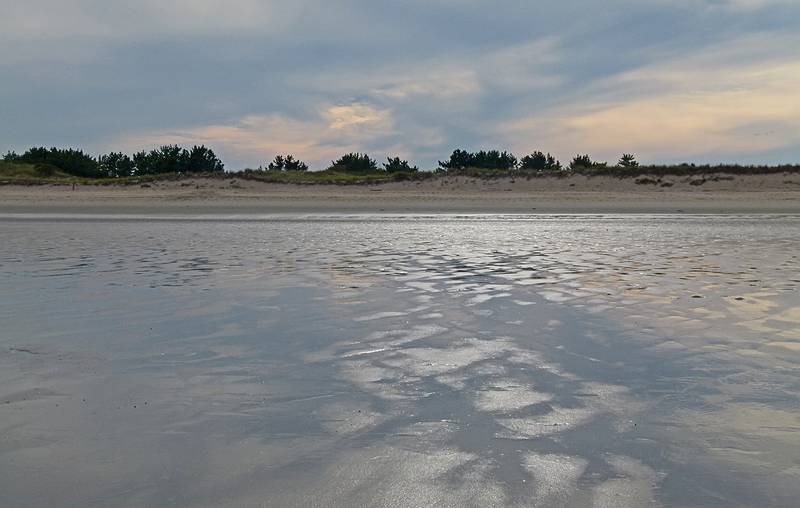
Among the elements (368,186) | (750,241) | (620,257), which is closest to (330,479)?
(620,257)

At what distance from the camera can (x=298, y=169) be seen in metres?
52.7

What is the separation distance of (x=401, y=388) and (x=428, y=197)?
3091 centimetres

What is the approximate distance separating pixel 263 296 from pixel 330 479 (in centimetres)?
455

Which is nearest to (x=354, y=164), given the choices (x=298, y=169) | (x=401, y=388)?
(x=298, y=169)

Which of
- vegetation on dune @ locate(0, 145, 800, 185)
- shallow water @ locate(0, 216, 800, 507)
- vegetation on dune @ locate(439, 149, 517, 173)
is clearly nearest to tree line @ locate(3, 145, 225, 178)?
vegetation on dune @ locate(0, 145, 800, 185)

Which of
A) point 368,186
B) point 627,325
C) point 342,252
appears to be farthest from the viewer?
point 368,186

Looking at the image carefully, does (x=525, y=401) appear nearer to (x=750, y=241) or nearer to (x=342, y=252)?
(x=342, y=252)

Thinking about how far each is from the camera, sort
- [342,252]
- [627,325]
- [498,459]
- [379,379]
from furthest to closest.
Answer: [342,252] → [627,325] → [379,379] → [498,459]

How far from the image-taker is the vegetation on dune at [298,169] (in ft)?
125

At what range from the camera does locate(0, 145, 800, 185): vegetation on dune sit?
125 feet

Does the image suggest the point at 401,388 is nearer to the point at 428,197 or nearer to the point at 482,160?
the point at 428,197

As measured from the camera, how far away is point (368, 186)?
3938 cm

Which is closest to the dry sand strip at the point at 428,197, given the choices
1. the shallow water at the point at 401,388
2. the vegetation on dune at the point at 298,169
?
the vegetation on dune at the point at 298,169

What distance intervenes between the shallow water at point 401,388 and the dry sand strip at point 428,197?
20.6 m
